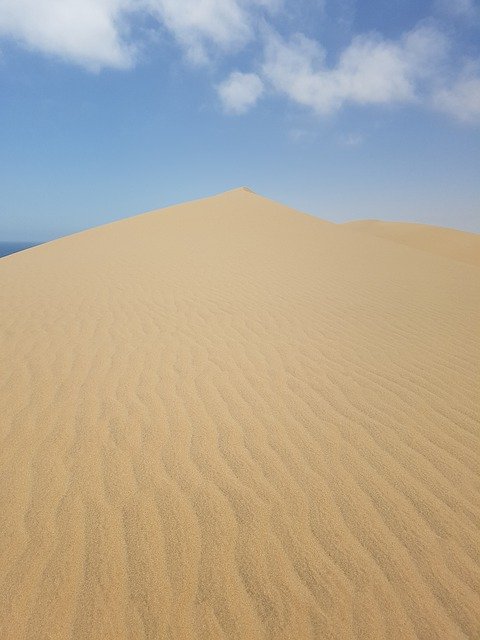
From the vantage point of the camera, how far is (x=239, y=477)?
2.36 metres

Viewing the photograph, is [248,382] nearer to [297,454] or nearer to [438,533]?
[297,454]

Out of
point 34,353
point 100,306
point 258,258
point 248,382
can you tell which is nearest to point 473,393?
point 248,382

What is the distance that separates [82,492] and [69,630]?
769mm

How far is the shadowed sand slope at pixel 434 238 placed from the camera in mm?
31373

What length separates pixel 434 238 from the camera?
35656 millimetres

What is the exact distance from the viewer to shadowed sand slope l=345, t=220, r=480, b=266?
31373mm

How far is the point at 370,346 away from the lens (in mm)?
4496

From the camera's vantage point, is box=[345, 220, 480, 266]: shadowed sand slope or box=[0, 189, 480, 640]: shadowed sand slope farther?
box=[345, 220, 480, 266]: shadowed sand slope

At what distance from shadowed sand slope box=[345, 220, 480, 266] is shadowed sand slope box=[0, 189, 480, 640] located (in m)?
29.3

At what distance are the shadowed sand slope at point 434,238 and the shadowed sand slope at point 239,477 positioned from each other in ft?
96.1

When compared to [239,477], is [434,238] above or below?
below

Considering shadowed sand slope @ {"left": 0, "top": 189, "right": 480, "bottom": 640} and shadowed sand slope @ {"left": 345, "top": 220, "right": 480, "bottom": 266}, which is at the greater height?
shadowed sand slope @ {"left": 0, "top": 189, "right": 480, "bottom": 640}

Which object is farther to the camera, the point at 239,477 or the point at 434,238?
the point at 434,238

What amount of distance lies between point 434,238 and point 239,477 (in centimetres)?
3940
